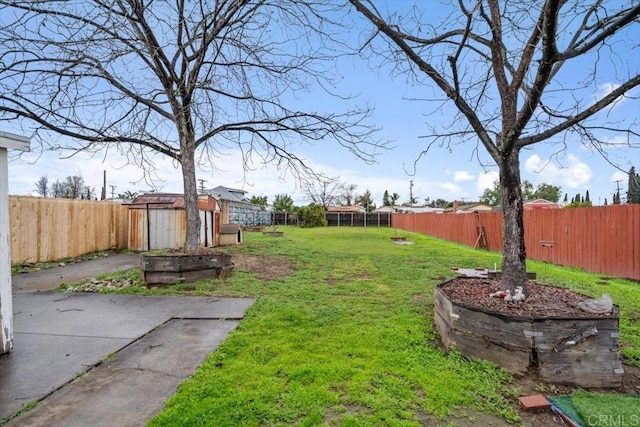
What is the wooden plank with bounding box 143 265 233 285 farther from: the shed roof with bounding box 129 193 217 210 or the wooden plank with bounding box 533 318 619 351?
the shed roof with bounding box 129 193 217 210

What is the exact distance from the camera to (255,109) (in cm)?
644

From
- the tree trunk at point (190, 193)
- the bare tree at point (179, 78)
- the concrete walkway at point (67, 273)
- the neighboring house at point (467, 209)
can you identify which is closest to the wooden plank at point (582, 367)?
the bare tree at point (179, 78)

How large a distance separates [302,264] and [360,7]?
5741mm

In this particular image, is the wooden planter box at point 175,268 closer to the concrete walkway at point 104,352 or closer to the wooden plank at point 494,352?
the concrete walkway at point 104,352

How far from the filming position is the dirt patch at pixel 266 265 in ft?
20.9

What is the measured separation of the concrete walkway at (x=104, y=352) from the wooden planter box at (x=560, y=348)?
2.41 metres

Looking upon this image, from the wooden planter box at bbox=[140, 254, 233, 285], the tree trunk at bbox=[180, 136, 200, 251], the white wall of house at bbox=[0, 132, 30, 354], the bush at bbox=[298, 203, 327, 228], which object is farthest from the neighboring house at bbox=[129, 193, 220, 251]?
the bush at bbox=[298, 203, 327, 228]

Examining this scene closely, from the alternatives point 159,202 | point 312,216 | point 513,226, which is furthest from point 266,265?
point 312,216

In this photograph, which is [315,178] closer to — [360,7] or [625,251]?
[360,7]

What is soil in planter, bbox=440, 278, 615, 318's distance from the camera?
2529 mm

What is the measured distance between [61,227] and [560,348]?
10.3 metres

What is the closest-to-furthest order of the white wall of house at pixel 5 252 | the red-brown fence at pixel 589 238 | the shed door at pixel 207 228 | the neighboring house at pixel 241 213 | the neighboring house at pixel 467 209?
1. the white wall of house at pixel 5 252
2. the red-brown fence at pixel 589 238
3. the shed door at pixel 207 228
4. the neighboring house at pixel 241 213
5. the neighboring house at pixel 467 209

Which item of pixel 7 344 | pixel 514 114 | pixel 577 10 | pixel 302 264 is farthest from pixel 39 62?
pixel 577 10

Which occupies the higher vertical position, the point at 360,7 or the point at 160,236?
the point at 360,7
